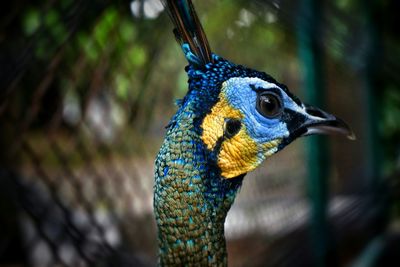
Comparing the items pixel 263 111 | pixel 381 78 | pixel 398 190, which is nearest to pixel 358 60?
pixel 381 78

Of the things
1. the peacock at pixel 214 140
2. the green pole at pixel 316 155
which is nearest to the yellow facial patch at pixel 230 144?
the peacock at pixel 214 140

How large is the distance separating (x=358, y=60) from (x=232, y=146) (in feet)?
5.03

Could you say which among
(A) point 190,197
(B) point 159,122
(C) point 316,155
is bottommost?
(A) point 190,197

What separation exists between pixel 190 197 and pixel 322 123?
12 centimetres

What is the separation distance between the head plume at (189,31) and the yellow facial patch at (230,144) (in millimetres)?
45

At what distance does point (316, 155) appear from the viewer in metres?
1.42

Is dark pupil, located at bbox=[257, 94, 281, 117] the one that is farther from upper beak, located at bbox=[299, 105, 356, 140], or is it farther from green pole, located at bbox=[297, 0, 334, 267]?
green pole, located at bbox=[297, 0, 334, 267]

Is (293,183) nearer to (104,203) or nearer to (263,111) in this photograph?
(104,203)

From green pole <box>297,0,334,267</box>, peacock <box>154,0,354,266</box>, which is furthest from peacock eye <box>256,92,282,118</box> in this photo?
green pole <box>297,0,334,267</box>

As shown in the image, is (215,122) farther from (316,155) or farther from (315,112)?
(316,155)

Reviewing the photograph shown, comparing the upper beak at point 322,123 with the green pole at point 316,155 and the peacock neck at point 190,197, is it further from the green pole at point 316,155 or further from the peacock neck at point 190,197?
the green pole at point 316,155

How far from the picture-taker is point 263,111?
40 centimetres

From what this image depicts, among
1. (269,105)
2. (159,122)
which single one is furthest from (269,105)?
(159,122)

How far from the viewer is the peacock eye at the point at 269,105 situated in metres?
0.39
